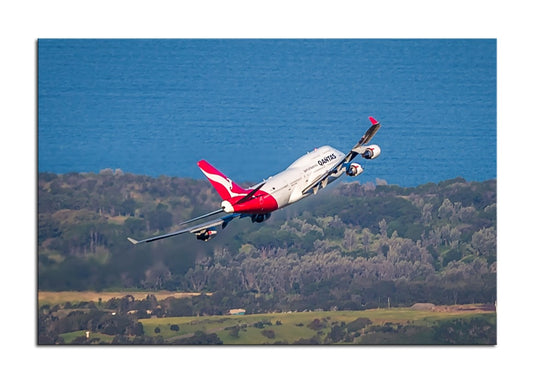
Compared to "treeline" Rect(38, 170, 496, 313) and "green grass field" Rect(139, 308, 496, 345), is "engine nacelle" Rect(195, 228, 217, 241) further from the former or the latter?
"green grass field" Rect(139, 308, 496, 345)

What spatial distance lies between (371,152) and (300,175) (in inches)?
131

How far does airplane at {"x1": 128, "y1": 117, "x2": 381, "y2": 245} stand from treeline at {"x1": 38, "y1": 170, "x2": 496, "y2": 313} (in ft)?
15.1

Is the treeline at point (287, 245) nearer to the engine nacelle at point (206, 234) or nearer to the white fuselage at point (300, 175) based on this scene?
the white fuselage at point (300, 175)

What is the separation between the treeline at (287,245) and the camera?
78938 mm

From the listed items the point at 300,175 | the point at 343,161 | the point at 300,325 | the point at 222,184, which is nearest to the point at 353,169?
the point at 343,161

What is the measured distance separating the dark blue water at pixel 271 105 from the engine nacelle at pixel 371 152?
382 centimetres

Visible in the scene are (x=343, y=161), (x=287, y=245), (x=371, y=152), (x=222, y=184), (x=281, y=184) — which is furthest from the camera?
(x=287, y=245)

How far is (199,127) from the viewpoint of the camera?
78500 millimetres

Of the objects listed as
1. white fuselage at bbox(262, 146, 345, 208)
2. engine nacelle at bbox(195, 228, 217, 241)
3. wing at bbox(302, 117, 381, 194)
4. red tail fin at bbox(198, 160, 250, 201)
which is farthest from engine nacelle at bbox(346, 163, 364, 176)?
engine nacelle at bbox(195, 228, 217, 241)

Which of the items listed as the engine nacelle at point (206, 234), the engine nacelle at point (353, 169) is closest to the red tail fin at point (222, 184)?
the engine nacelle at point (206, 234)

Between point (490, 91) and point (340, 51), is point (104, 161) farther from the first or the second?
point (490, 91)

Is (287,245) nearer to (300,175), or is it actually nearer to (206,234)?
(300,175)

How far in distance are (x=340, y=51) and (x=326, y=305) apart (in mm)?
12777

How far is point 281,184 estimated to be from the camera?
238 ft
